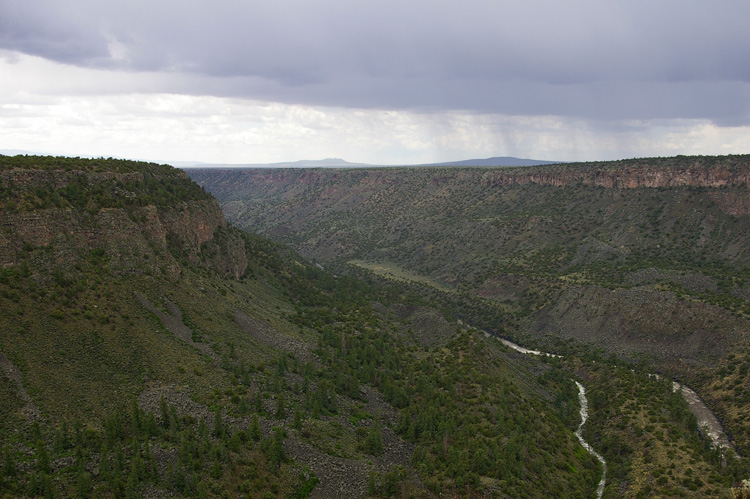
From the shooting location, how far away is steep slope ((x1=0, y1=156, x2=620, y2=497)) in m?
34.2

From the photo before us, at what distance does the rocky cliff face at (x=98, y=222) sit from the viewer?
1853 inches

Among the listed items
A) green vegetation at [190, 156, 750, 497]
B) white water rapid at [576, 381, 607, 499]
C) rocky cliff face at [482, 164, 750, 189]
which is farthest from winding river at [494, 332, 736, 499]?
rocky cliff face at [482, 164, 750, 189]

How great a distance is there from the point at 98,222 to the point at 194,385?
20967 mm

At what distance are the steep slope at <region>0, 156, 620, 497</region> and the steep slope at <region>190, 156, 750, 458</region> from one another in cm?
2344

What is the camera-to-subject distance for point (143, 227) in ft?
190

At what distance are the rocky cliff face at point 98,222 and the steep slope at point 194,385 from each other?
0.60 feet

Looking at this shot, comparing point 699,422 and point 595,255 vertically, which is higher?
point 595,255

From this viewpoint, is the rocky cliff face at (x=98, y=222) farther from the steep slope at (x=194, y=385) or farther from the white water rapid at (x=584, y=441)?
the white water rapid at (x=584, y=441)

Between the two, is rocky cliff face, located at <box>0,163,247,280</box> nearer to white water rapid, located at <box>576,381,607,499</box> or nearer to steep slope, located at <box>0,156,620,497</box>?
steep slope, located at <box>0,156,620,497</box>

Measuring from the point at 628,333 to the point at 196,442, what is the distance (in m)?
74.5

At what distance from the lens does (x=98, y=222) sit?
5275cm

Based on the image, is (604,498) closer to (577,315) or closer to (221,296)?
(221,296)

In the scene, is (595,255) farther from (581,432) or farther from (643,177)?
(581,432)

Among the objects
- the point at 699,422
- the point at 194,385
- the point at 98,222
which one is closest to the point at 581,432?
the point at 699,422
